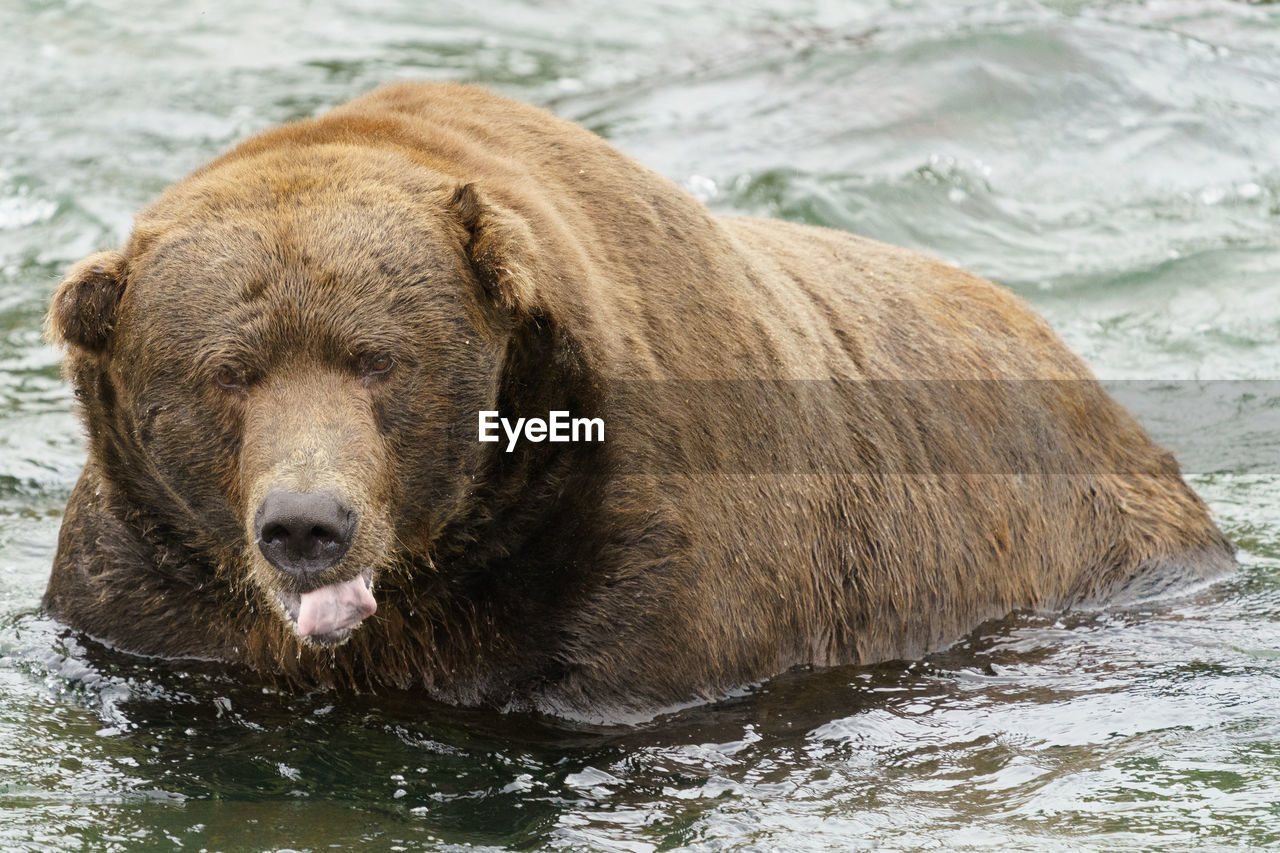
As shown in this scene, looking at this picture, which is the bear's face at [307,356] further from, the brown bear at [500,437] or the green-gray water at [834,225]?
Answer: the green-gray water at [834,225]

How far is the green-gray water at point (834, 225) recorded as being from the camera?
524 centimetres

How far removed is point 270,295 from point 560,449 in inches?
40.3

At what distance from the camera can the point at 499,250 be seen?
501 cm

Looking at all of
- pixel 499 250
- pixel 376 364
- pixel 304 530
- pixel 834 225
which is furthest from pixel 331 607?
pixel 834 225

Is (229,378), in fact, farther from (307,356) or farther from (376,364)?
(376,364)

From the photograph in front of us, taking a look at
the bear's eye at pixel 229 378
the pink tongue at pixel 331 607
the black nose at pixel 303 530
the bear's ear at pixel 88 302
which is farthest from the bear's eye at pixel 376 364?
the bear's ear at pixel 88 302

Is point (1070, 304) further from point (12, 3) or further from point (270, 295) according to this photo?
point (12, 3)

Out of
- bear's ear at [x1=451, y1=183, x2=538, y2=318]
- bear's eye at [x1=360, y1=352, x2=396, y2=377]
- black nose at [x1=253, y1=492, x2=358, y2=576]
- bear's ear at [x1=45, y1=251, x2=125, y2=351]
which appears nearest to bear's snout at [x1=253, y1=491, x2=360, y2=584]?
black nose at [x1=253, y1=492, x2=358, y2=576]

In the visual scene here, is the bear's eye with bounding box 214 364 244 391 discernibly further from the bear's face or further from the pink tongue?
the pink tongue

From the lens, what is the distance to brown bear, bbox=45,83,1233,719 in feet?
16.0

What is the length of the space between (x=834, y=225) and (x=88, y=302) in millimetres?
7549

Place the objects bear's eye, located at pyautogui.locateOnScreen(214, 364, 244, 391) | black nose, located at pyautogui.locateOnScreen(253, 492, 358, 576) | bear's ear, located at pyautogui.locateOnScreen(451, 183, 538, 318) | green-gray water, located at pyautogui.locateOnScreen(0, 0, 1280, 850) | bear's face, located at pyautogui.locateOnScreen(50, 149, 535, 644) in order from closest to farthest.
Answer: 1. black nose, located at pyautogui.locateOnScreen(253, 492, 358, 576)
2. bear's face, located at pyautogui.locateOnScreen(50, 149, 535, 644)
3. bear's eye, located at pyautogui.locateOnScreen(214, 364, 244, 391)
4. bear's ear, located at pyautogui.locateOnScreen(451, 183, 538, 318)
5. green-gray water, located at pyautogui.locateOnScreen(0, 0, 1280, 850)

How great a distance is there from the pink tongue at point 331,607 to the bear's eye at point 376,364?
1.86 ft

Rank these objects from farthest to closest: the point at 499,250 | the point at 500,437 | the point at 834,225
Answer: the point at 834,225 → the point at 500,437 → the point at 499,250
